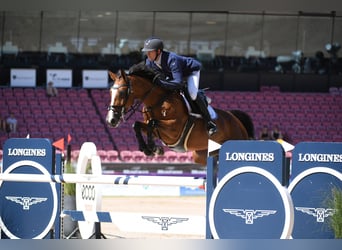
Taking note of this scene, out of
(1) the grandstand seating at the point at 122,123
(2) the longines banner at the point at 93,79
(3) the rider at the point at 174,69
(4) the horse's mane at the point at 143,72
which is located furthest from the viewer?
(2) the longines banner at the point at 93,79

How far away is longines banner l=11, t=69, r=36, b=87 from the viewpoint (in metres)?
20.3

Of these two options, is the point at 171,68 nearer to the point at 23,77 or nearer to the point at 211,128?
the point at 211,128

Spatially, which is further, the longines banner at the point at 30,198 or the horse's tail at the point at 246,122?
the horse's tail at the point at 246,122

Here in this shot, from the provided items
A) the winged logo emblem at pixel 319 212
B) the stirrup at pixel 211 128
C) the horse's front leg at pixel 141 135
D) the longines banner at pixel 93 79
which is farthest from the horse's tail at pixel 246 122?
the longines banner at pixel 93 79

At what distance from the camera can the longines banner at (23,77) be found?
20.3m

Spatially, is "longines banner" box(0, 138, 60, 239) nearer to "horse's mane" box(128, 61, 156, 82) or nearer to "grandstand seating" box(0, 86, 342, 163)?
"horse's mane" box(128, 61, 156, 82)

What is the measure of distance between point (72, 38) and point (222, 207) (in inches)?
650

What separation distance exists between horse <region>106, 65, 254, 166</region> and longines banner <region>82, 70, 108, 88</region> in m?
13.1

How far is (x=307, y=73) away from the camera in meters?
22.2

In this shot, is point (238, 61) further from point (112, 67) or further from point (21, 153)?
point (21, 153)

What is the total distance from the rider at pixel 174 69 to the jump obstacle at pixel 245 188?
177 centimetres

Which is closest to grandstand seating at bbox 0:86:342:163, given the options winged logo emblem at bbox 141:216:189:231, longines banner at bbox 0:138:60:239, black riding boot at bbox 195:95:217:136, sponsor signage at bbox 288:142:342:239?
black riding boot at bbox 195:95:217:136

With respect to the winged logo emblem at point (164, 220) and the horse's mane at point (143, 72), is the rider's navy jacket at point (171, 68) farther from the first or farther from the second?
the winged logo emblem at point (164, 220)

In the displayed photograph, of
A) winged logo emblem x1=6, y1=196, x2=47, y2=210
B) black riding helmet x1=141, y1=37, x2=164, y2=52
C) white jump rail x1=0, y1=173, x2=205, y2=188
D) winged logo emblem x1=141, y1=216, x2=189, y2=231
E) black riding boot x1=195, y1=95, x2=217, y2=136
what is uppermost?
black riding helmet x1=141, y1=37, x2=164, y2=52
